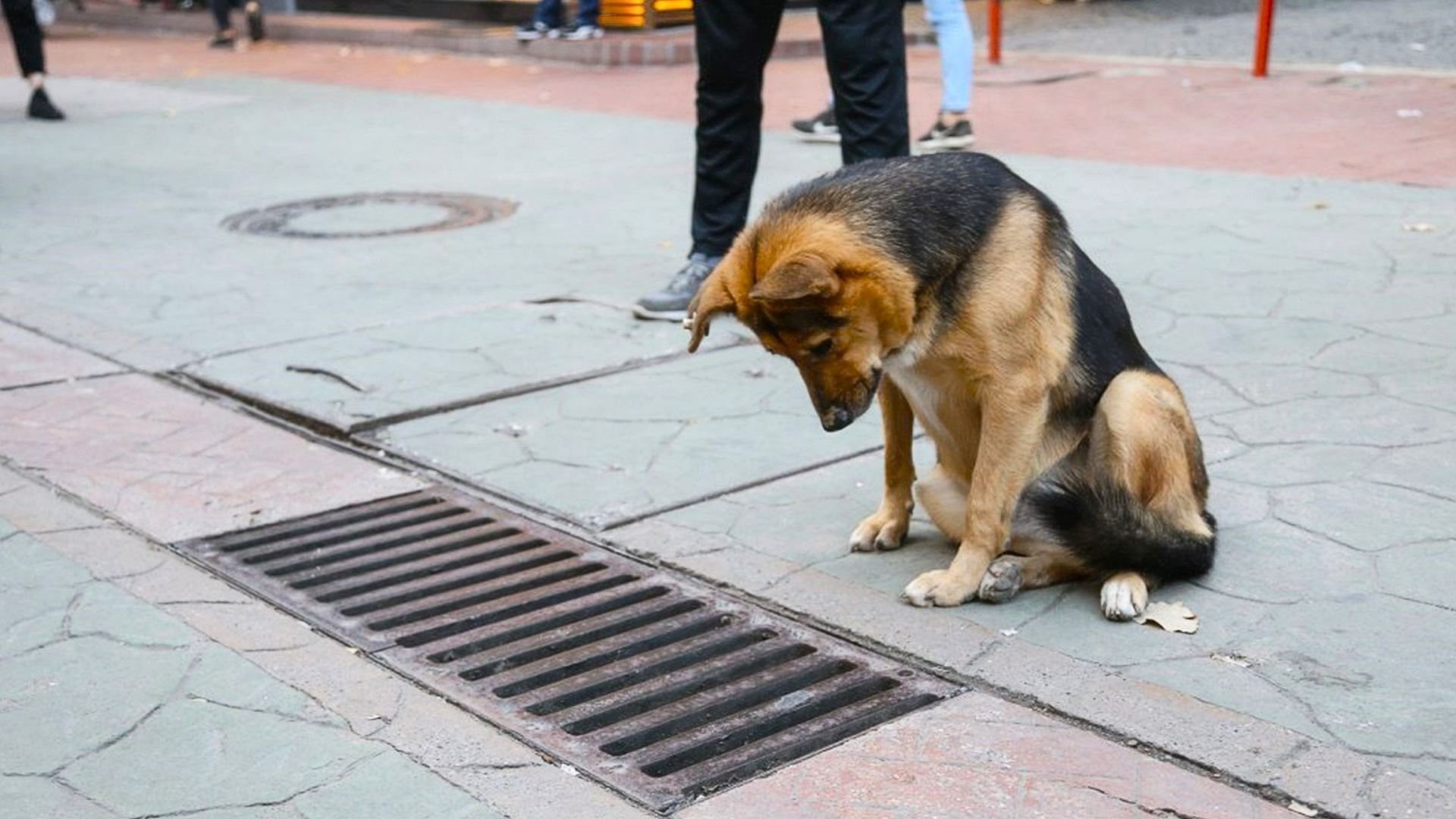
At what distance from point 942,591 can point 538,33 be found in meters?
13.0

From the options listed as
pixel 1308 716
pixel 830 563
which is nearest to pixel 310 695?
pixel 830 563

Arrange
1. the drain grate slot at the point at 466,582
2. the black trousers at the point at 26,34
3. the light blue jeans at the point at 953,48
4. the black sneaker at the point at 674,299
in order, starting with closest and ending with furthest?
the drain grate slot at the point at 466,582 < the black sneaker at the point at 674,299 < the light blue jeans at the point at 953,48 < the black trousers at the point at 26,34

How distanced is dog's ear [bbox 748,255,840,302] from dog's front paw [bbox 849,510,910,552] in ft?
2.88

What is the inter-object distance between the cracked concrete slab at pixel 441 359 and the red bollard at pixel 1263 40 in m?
7.06

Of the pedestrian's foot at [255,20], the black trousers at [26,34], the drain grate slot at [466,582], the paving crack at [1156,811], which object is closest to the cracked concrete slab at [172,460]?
the drain grate slot at [466,582]

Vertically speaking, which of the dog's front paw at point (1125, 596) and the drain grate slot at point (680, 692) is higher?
the dog's front paw at point (1125, 596)

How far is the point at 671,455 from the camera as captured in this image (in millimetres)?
4656

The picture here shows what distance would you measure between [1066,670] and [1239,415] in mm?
1739

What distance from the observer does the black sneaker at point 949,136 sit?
9172 mm

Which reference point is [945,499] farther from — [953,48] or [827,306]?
[953,48]

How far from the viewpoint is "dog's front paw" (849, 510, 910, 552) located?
394 cm

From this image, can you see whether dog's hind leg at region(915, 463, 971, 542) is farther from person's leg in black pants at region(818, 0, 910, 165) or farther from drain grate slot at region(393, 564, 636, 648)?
person's leg in black pants at region(818, 0, 910, 165)

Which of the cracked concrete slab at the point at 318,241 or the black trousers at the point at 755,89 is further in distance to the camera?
the cracked concrete slab at the point at 318,241

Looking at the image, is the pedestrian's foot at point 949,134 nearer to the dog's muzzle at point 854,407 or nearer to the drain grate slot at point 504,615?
the drain grate slot at point 504,615
